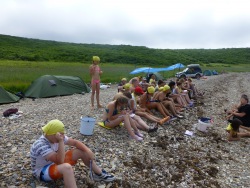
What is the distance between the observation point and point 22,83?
727 inches

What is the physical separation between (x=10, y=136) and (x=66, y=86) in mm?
10548

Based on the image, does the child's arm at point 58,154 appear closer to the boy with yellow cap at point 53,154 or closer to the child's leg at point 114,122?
the boy with yellow cap at point 53,154

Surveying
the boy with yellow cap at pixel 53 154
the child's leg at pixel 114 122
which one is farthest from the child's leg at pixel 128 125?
the boy with yellow cap at pixel 53 154

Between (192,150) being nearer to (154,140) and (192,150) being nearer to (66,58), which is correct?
Result: (154,140)

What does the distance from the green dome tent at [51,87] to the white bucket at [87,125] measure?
9.18 m

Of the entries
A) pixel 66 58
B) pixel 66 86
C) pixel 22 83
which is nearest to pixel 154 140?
pixel 66 86

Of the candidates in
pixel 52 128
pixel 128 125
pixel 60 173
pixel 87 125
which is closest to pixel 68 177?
pixel 60 173

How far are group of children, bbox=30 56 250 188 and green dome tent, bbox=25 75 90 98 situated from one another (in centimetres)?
559

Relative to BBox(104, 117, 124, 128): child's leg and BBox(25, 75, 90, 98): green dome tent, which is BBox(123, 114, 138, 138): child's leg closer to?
BBox(104, 117, 124, 128): child's leg

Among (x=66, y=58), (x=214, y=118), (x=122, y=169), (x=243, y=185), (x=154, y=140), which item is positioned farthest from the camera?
(x=66, y=58)

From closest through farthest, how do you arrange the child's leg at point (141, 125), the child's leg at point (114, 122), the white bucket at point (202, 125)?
1. the child's leg at point (114, 122)
2. the child's leg at point (141, 125)
3. the white bucket at point (202, 125)

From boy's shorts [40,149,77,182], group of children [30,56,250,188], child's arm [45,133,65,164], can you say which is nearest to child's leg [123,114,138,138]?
group of children [30,56,250,188]

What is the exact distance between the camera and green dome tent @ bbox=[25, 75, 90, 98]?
52.8 ft

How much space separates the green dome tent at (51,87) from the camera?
52.8 ft
